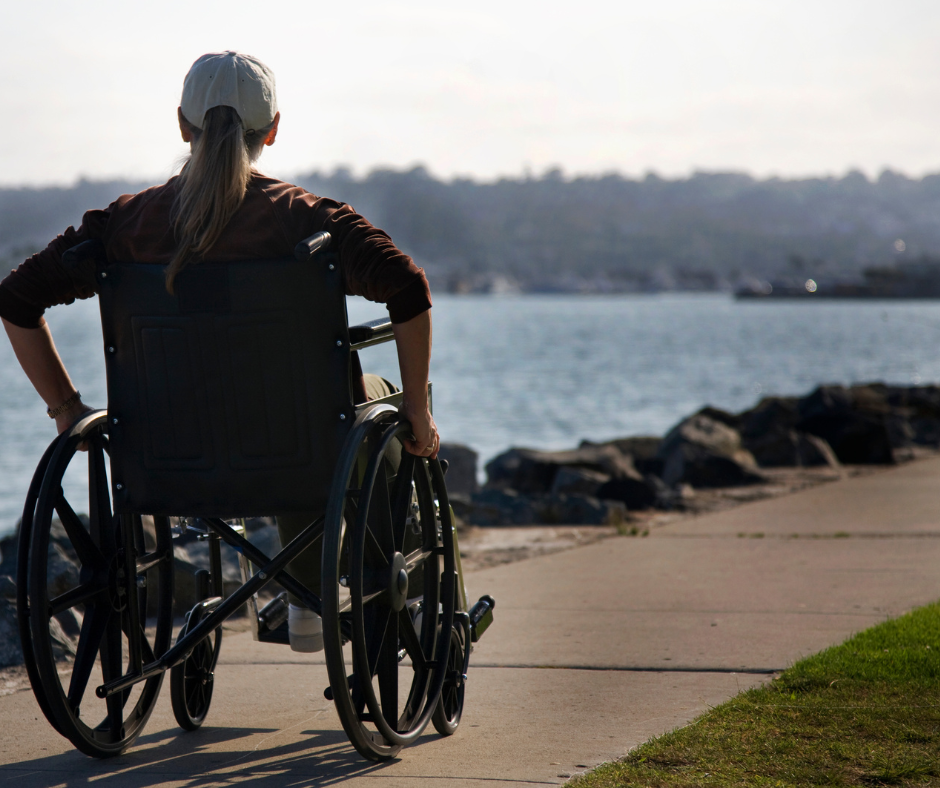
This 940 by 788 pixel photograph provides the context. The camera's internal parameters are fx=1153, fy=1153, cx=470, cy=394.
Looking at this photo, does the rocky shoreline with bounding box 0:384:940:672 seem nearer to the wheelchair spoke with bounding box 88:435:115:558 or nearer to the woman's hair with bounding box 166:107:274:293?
the wheelchair spoke with bounding box 88:435:115:558

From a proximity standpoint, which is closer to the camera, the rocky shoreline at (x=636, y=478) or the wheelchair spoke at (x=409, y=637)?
the wheelchair spoke at (x=409, y=637)

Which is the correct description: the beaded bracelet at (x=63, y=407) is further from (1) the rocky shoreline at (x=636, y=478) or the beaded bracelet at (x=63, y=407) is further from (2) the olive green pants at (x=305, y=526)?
(1) the rocky shoreline at (x=636, y=478)

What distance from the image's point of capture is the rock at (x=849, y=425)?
39.8 ft

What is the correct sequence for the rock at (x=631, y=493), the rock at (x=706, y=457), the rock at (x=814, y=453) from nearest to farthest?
the rock at (x=631, y=493) < the rock at (x=706, y=457) < the rock at (x=814, y=453)

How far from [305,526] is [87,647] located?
67cm

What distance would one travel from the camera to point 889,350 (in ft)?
206

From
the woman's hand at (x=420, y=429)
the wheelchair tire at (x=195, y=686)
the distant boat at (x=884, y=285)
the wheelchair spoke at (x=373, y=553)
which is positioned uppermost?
the distant boat at (x=884, y=285)

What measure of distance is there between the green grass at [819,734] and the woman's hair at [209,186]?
166cm

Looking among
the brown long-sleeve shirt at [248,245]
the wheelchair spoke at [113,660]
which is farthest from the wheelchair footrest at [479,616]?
the brown long-sleeve shirt at [248,245]

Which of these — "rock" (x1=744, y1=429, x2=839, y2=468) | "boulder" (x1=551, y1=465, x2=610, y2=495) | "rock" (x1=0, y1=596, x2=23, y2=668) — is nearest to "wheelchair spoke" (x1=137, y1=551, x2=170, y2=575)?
"rock" (x1=0, y1=596, x2=23, y2=668)

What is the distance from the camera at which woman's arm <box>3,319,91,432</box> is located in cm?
310

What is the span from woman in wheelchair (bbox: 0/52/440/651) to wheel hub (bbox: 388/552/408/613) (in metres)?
0.35

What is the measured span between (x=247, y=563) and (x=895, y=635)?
8.23ft

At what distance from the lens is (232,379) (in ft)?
9.52
